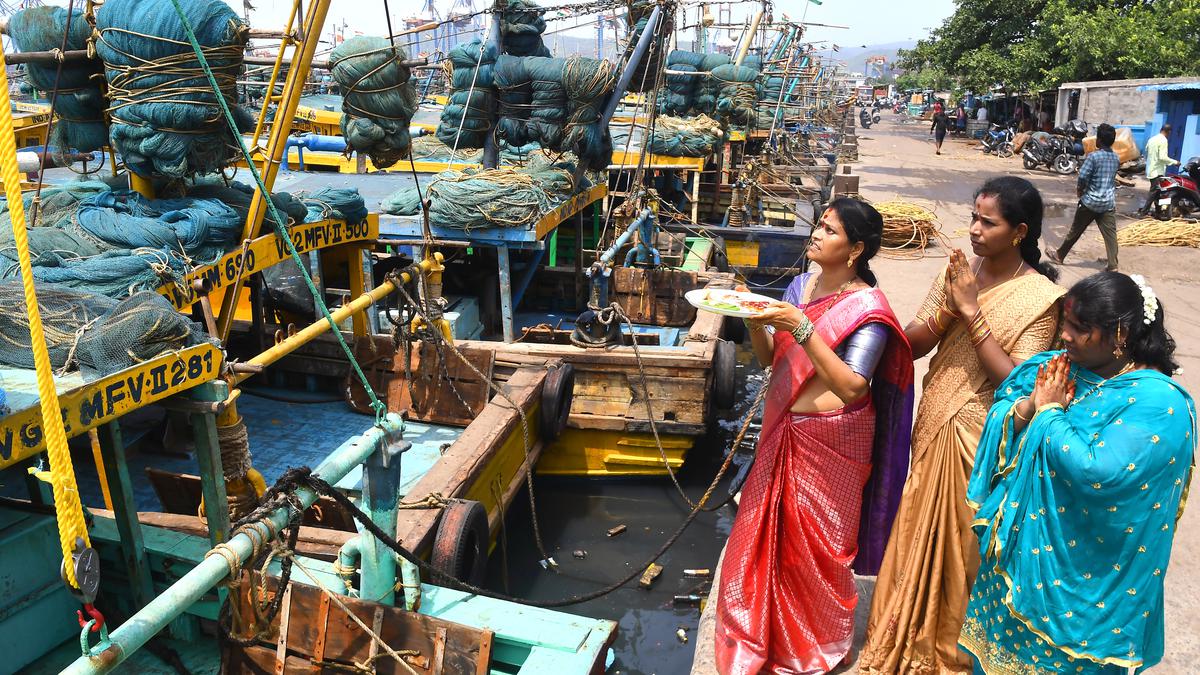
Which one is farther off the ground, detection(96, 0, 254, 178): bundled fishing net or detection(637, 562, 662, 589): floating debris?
detection(96, 0, 254, 178): bundled fishing net

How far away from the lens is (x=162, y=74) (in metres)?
4.20

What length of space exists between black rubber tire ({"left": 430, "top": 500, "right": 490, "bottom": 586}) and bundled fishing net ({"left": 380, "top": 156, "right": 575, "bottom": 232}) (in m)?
3.02

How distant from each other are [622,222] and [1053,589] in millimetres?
8071

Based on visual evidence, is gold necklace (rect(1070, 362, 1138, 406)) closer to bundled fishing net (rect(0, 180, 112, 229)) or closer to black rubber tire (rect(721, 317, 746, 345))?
bundled fishing net (rect(0, 180, 112, 229))

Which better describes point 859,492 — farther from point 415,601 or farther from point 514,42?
point 514,42

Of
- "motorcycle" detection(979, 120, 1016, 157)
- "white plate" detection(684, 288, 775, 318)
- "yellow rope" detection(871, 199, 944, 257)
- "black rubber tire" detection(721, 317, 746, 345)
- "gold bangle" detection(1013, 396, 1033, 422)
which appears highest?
"motorcycle" detection(979, 120, 1016, 157)

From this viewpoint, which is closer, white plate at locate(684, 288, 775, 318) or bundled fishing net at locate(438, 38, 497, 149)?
white plate at locate(684, 288, 775, 318)

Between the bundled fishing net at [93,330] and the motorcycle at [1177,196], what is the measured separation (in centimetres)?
1642

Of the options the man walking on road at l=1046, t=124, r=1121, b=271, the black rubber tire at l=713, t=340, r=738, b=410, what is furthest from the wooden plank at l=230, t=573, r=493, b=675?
the man walking on road at l=1046, t=124, r=1121, b=271

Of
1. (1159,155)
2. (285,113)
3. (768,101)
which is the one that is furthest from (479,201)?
(768,101)

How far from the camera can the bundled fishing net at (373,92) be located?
212 inches

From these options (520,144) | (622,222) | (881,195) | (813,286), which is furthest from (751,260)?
(813,286)

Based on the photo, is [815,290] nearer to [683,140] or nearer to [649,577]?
[649,577]

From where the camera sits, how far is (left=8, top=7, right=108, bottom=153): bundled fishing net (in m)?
4.41
